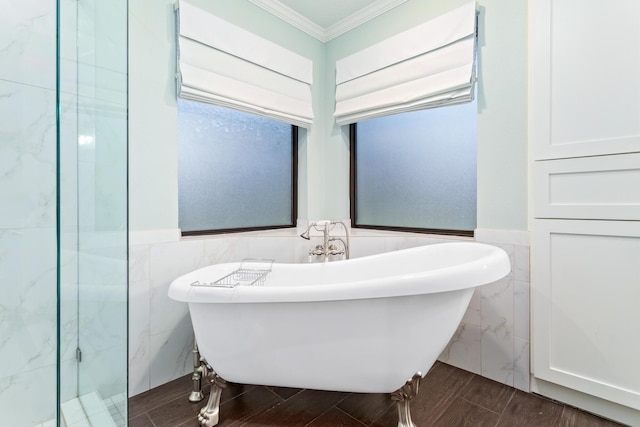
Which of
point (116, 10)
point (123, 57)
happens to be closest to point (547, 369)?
point (123, 57)

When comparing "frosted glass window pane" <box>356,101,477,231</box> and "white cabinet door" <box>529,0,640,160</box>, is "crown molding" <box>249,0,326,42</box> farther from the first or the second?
"white cabinet door" <box>529,0,640,160</box>

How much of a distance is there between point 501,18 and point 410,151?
895 millimetres

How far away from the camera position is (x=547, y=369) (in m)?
1.43

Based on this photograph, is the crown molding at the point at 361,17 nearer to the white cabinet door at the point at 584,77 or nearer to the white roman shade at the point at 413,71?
the white roman shade at the point at 413,71

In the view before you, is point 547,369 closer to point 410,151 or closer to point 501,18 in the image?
point 410,151

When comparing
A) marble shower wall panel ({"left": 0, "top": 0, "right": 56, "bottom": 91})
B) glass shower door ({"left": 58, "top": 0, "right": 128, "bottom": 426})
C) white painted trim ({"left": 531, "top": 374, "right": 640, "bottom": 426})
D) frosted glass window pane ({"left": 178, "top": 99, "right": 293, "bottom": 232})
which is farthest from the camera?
frosted glass window pane ({"left": 178, "top": 99, "right": 293, "bottom": 232})

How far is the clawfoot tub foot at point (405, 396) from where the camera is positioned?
1.16 meters

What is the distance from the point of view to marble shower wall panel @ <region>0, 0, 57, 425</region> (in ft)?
3.78

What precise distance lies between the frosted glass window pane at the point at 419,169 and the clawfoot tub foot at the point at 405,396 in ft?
3.54

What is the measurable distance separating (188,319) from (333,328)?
1003 mm

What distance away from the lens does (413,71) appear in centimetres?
190

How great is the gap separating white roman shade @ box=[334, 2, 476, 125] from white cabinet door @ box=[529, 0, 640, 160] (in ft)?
1.05

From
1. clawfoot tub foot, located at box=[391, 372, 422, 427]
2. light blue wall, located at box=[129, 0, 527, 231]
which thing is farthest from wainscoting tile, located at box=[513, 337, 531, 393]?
clawfoot tub foot, located at box=[391, 372, 422, 427]

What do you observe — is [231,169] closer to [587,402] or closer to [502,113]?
[502,113]
